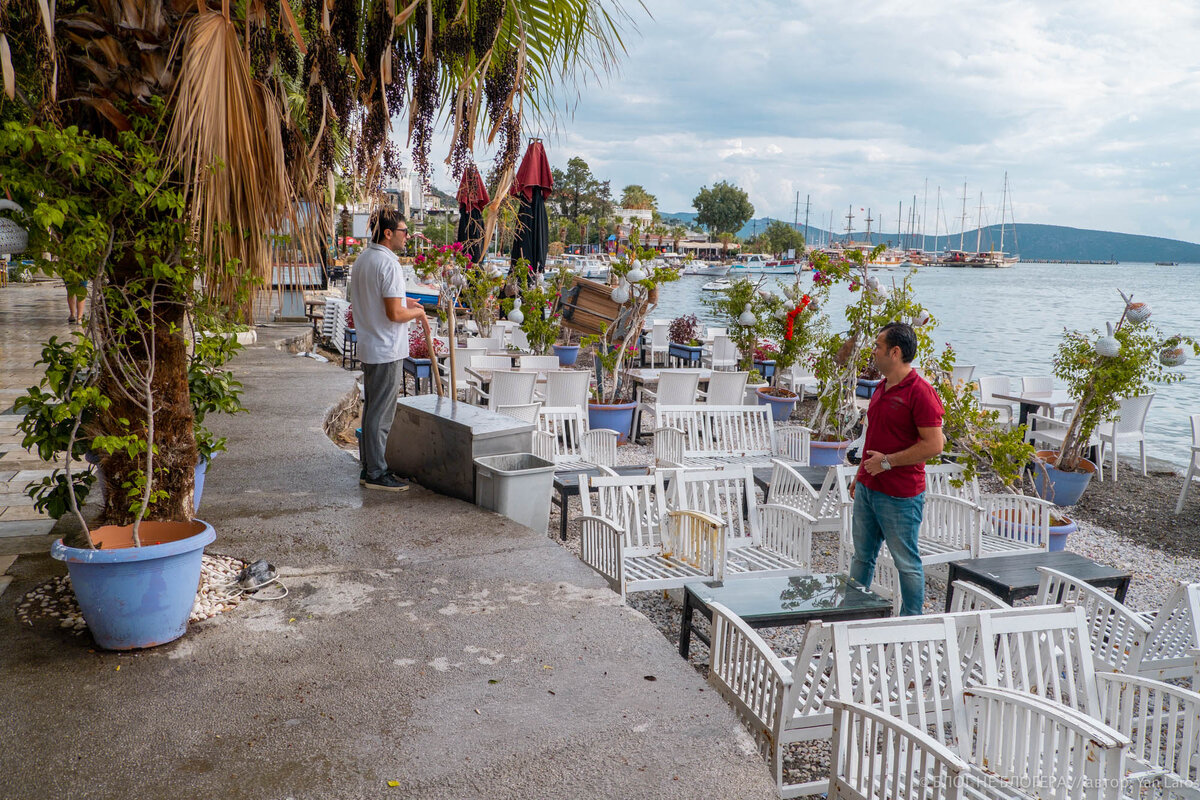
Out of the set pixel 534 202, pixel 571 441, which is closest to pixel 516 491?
pixel 571 441

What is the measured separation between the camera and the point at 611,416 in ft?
29.1

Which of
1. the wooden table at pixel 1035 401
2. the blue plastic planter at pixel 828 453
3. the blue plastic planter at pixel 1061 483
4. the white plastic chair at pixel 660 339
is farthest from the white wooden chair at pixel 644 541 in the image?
the white plastic chair at pixel 660 339

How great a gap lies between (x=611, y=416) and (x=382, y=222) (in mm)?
4678

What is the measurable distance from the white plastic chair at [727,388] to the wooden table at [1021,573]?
171 inches

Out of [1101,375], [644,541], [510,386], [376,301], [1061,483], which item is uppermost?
[376,301]

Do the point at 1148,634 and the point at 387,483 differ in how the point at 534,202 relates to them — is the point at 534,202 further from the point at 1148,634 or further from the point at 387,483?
the point at 1148,634

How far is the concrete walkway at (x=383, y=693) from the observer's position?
2.14 m

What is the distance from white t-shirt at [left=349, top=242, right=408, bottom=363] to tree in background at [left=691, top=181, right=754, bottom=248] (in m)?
93.0

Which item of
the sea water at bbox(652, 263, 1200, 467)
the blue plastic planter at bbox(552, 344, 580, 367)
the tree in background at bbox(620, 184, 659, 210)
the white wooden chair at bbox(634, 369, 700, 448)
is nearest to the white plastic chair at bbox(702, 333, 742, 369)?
the sea water at bbox(652, 263, 1200, 467)

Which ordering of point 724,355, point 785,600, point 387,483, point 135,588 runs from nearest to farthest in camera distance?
point 135,588, point 785,600, point 387,483, point 724,355

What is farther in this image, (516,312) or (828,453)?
(516,312)

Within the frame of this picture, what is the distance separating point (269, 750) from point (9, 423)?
6.05 metres

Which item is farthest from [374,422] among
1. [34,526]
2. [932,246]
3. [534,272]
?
[932,246]

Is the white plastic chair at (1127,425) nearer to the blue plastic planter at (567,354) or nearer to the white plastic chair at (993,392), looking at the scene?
the white plastic chair at (993,392)
